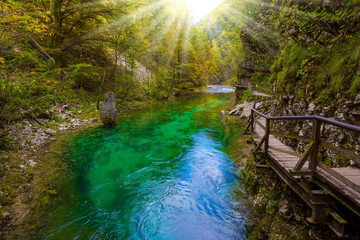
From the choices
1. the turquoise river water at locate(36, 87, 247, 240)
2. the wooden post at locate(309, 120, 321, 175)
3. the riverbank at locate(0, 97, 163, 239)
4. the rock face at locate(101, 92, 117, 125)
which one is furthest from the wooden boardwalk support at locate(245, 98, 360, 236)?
the rock face at locate(101, 92, 117, 125)

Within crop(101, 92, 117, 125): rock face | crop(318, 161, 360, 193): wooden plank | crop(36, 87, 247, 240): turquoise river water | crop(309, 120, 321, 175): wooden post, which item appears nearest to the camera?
crop(318, 161, 360, 193): wooden plank

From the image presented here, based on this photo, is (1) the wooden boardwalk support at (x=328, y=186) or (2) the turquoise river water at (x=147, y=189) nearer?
(1) the wooden boardwalk support at (x=328, y=186)

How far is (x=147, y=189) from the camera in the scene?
6.89 m

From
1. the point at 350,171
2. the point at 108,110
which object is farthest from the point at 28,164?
the point at 350,171

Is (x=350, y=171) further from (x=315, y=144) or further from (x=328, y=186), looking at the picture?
(x=315, y=144)

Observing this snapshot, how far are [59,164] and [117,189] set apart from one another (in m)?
3.40

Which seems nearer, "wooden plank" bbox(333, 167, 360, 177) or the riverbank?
"wooden plank" bbox(333, 167, 360, 177)

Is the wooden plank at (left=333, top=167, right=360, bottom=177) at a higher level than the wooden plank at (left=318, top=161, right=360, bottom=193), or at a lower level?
lower

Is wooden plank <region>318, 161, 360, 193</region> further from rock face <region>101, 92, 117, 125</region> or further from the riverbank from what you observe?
rock face <region>101, 92, 117, 125</region>

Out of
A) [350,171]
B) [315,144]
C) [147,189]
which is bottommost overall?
[147,189]

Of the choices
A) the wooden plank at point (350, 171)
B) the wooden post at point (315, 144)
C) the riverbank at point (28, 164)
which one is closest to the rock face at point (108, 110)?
the riverbank at point (28, 164)

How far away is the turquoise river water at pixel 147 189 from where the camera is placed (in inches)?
201

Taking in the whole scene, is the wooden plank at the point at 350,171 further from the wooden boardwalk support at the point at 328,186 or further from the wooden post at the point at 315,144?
the wooden post at the point at 315,144

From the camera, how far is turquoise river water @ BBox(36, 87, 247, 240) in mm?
5102
